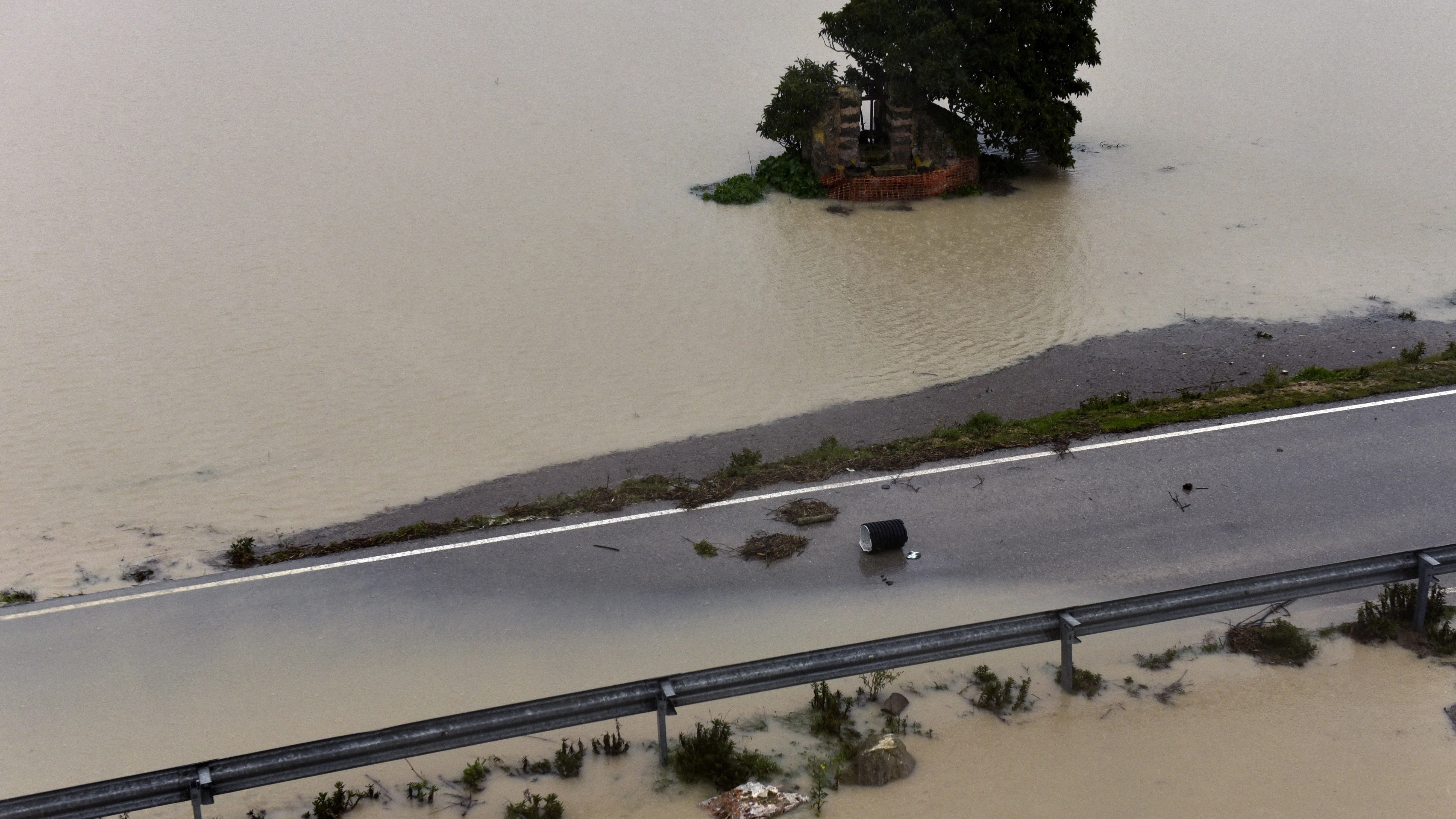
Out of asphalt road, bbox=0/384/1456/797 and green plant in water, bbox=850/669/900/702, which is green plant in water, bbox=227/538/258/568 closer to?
asphalt road, bbox=0/384/1456/797

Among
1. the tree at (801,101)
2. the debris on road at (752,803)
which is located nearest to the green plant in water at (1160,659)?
the debris on road at (752,803)

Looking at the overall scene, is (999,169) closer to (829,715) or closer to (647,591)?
(647,591)

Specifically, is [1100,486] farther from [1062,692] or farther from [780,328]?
[780,328]

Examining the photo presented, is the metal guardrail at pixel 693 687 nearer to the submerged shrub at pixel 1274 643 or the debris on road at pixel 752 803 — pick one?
the submerged shrub at pixel 1274 643

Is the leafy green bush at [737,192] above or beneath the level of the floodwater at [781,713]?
above

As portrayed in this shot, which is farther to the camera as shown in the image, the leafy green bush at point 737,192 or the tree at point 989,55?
the leafy green bush at point 737,192

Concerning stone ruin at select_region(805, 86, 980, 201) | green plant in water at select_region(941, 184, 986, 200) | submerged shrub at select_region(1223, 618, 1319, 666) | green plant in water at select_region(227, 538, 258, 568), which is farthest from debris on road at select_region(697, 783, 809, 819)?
green plant in water at select_region(941, 184, 986, 200)

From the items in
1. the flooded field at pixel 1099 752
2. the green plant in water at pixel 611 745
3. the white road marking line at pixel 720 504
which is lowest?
the flooded field at pixel 1099 752
